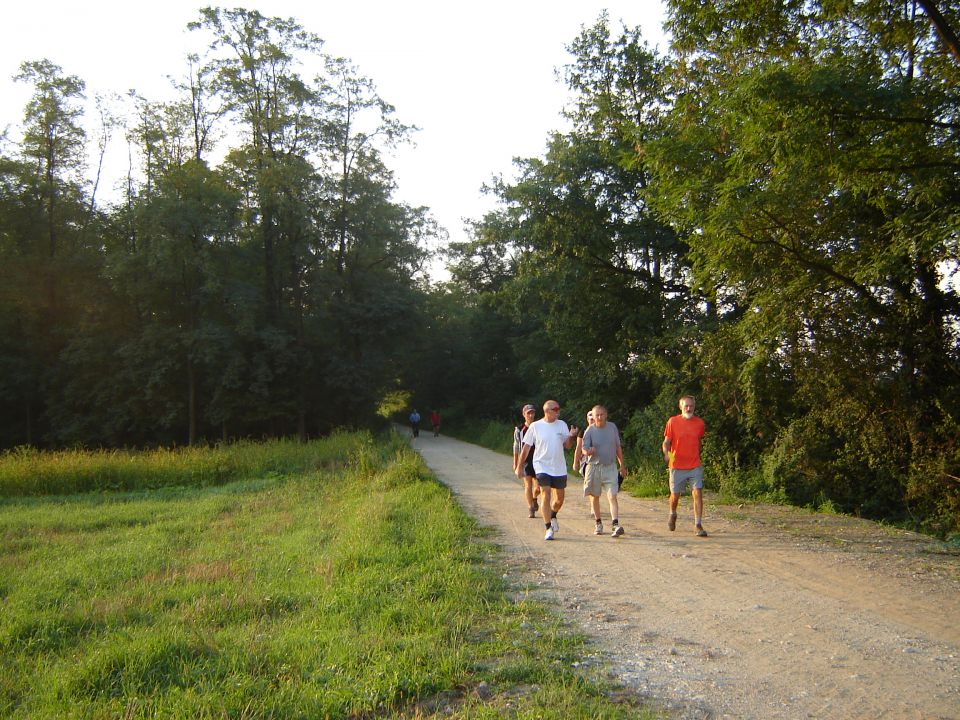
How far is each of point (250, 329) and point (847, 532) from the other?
29787 millimetres

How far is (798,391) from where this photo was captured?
1230cm

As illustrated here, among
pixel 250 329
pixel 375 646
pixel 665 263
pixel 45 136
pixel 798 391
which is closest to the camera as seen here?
pixel 375 646

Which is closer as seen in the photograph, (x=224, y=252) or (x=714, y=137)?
(x=714, y=137)

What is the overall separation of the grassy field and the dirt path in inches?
19.9

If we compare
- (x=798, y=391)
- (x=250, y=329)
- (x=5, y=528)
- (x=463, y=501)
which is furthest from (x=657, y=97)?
(x=250, y=329)

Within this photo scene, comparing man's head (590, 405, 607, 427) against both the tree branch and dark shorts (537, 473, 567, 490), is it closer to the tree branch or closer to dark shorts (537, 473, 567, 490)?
dark shorts (537, 473, 567, 490)

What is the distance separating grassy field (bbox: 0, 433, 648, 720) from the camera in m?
4.29

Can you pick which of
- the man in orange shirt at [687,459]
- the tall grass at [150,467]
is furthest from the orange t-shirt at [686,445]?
the tall grass at [150,467]

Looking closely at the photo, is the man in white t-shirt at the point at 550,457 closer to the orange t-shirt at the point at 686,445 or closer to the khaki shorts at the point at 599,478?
the khaki shorts at the point at 599,478

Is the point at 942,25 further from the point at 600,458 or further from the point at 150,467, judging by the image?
the point at 150,467

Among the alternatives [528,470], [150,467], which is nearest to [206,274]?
[150,467]

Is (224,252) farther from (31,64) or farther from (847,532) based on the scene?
(847,532)

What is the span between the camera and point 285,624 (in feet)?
19.2

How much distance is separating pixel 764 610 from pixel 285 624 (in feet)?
13.5
